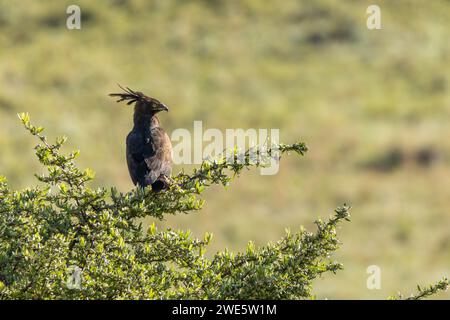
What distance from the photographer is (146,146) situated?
327 inches

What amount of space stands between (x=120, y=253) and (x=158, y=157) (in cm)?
307

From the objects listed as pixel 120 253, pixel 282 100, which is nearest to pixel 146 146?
pixel 120 253

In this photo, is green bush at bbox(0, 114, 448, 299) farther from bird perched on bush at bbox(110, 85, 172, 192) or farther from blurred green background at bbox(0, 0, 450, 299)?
blurred green background at bbox(0, 0, 450, 299)

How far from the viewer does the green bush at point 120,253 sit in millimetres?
4836

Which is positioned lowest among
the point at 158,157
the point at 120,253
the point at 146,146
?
the point at 120,253

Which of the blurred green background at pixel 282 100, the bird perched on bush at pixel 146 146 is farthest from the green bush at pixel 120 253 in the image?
the blurred green background at pixel 282 100

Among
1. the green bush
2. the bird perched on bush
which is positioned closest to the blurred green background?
the bird perched on bush

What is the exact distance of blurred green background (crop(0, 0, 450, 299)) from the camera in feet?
67.3

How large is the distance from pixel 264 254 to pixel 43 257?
1.23 meters

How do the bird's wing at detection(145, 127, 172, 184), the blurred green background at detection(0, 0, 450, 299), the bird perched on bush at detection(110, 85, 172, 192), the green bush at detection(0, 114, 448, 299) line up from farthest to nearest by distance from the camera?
the blurred green background at detection(0, 0, 450, 299), the bird perched on bush at detection(110, 85, 172, 192), the bird's wing at detection(145, 127, 172, 184), the green bush at detection(0, 114, 448, 299)

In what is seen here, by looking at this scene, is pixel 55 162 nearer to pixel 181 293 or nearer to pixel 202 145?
pixel 181 293

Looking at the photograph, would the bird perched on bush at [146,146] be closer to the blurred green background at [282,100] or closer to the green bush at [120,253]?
the green bush at [120,253]

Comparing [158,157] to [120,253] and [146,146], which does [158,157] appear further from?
[120,253]

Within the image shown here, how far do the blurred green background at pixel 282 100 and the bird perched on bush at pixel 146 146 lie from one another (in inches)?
339
